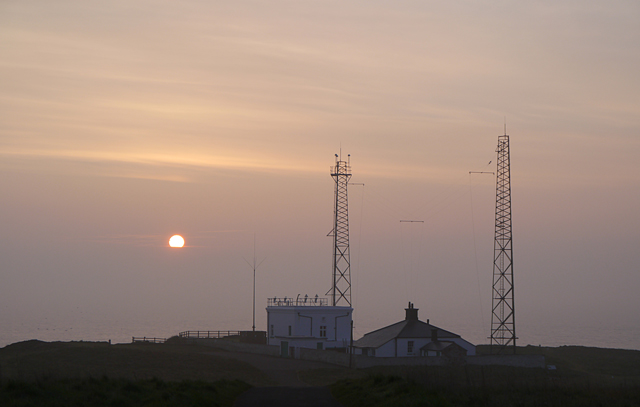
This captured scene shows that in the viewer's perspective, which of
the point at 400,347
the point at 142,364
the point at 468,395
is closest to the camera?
the point at 468,395

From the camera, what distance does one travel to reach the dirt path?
22375 millimetres

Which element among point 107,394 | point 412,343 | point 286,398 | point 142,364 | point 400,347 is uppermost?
point 107,394

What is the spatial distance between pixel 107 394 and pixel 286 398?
657cm

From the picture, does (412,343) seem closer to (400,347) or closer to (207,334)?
(400,347)

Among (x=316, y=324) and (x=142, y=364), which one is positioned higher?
(x=316, y=324)

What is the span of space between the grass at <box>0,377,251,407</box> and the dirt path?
0.68m

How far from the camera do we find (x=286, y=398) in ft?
79.0

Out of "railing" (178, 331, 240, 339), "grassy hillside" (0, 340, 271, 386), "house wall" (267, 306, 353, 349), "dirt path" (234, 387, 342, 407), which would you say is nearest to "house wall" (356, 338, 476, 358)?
"house wall" (267, 306, 353, 349)

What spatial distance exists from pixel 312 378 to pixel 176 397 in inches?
699

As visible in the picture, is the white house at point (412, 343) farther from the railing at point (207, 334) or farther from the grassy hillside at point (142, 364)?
the railing at point (207, 334)

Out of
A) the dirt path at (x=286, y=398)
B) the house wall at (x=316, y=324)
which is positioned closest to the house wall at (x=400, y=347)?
the house wall at (x=316, y=324)

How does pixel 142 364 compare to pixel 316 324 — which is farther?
pixel 316 324

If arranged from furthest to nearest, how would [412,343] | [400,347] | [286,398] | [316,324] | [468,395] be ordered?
1. [316,324]
2. [412,343]
3. [400,347]
4. [286,398]
5. [468,395]

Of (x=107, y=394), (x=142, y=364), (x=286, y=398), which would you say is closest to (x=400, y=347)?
(x=142, y=364)
